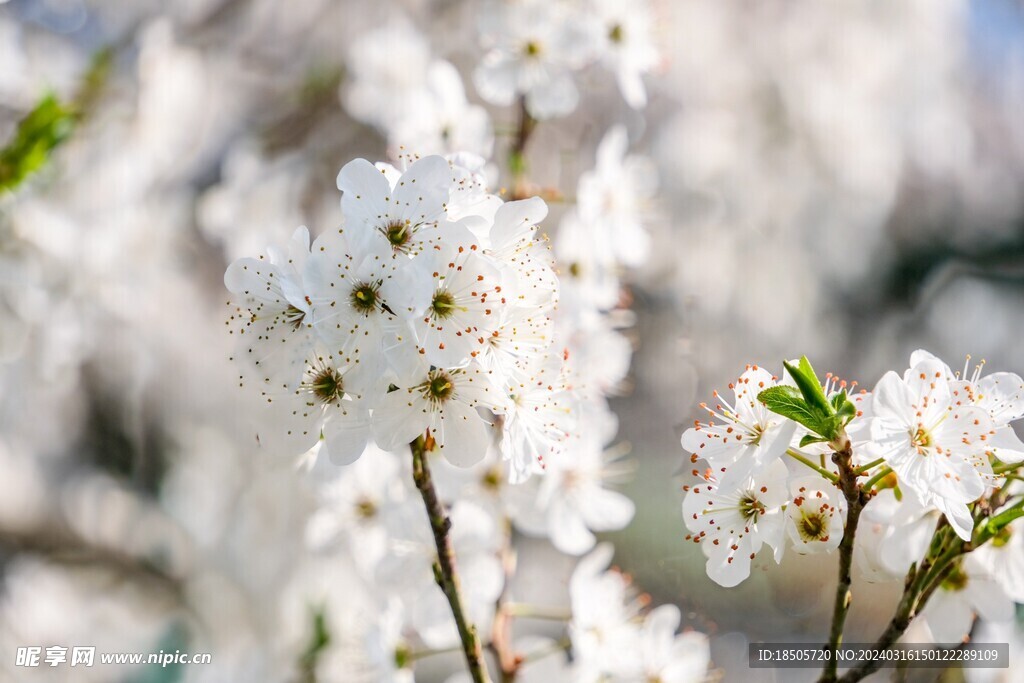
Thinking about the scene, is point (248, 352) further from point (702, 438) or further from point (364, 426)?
point (702, 438)

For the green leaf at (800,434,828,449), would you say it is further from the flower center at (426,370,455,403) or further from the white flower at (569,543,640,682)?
the white flower at (569,543,640,682)

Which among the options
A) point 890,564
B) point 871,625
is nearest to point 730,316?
point 871,625

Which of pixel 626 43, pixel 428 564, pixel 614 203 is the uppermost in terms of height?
pixel 626 43

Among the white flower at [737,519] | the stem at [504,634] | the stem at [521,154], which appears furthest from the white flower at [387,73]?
the white flower at [737,519]

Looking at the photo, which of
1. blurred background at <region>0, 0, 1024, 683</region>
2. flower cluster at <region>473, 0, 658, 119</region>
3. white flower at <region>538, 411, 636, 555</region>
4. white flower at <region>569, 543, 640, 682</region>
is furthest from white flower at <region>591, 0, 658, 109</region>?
white flower at <region>569, 543, 640, 682</region>

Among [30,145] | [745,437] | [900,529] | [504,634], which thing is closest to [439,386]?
[745,437]

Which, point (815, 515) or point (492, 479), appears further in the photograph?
point (492, 479)

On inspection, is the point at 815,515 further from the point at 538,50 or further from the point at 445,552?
the point at 538,50
